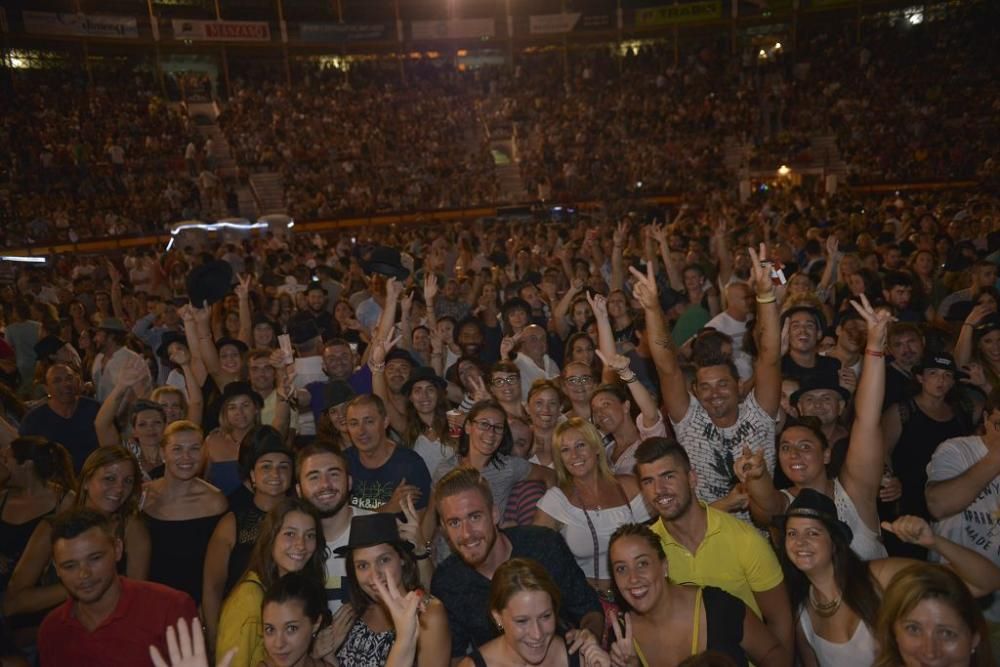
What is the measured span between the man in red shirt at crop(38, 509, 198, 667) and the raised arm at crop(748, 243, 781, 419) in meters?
2.89

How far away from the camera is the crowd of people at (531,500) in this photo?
2.71 metres

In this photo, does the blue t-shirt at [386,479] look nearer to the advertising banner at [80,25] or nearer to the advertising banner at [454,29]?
the advertising banner at [80,25]

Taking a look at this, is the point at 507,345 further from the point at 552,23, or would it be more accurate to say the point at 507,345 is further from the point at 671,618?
the point at 552,23

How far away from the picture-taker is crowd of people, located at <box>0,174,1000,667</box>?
271 cm

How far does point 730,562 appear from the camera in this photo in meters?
3.00

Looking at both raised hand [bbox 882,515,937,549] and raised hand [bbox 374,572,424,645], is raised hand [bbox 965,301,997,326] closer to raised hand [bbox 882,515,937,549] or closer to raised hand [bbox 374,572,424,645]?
raised hand [bbox 882,515,937,549]

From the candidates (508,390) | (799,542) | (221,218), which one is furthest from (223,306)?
(221,218)

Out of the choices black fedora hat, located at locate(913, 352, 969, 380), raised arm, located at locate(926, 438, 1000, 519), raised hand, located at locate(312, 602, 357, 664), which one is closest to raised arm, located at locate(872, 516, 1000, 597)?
raised arm, located at locate(926, 438, 1000, 519)

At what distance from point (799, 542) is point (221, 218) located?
70.4 feet

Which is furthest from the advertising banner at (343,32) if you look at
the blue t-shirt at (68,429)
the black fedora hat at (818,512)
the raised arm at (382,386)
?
the black fedora hat at (818,512)

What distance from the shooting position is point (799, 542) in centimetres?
277

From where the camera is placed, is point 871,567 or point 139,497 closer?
point 871,567

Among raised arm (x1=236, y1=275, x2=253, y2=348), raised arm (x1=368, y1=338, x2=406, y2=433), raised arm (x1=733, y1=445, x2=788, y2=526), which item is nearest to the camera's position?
raised arm (x1=733, y1=445, x2=788, y2=526)

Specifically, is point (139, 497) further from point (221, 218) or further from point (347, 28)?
point (347, 28)
